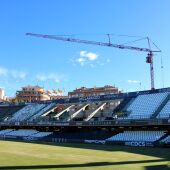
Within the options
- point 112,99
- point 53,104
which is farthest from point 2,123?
point 112,99

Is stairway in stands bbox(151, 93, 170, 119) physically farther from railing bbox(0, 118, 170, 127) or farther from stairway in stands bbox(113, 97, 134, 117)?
stairway in stands bbox(113, 97, 134, 117)

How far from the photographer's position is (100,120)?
195 ft

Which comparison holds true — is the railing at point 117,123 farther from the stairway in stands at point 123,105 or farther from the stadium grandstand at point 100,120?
the stairway in stands at point 123,105

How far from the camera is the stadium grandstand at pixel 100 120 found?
174ft

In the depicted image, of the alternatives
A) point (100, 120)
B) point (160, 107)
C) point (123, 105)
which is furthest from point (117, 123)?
point (123, 105)

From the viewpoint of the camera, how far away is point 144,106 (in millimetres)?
60906

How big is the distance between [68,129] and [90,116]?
5163 mm

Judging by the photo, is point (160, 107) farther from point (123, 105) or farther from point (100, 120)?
point (100, 120)

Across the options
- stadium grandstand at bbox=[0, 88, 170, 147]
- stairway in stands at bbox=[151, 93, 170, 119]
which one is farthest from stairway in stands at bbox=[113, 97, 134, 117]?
stairway in stands at bbox=[151, 93, 170, 119]

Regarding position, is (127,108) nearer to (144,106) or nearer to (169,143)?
(144,106)

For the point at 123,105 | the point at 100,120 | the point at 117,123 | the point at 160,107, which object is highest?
the point at 123,105

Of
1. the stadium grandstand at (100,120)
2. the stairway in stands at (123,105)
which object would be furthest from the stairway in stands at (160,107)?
the stairway in stands at (123,105)

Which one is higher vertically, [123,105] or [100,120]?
[123,105]

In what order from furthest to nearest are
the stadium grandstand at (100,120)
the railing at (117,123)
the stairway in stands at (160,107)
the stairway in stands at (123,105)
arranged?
1. the stairway in stands at (123,105)
2. the stairway in stands at (160,107)
3. the stadium grandstand at (100,120)
4. the railing at (117,123)
